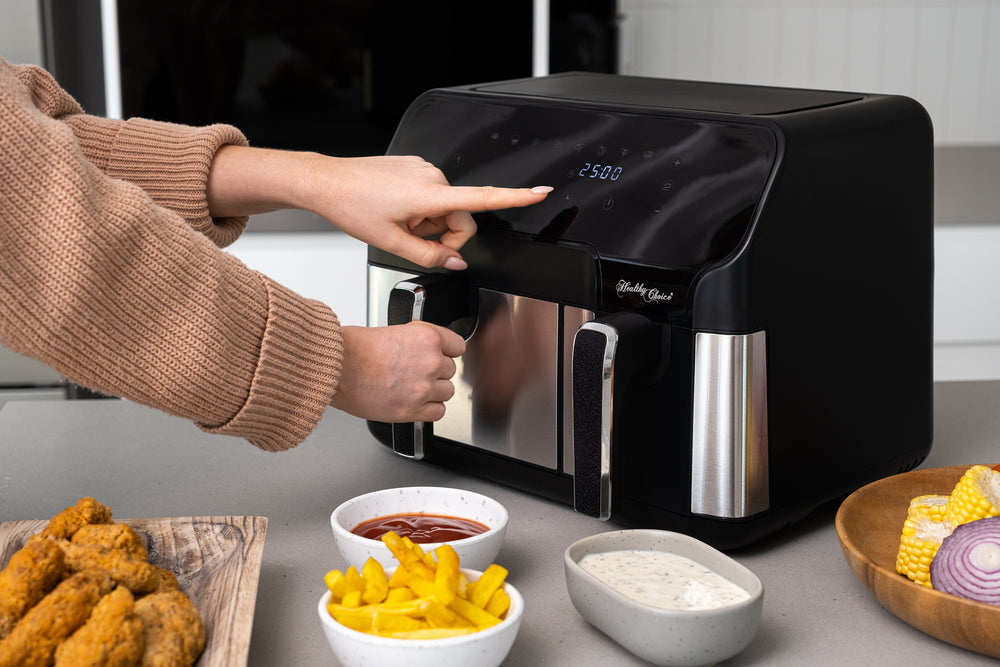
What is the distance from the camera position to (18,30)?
7.66 feet

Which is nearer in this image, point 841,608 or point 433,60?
point 841,608

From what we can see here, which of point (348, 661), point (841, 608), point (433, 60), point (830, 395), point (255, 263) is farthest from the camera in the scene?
point (433, 60)

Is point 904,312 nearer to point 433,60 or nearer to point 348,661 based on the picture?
point 348,661

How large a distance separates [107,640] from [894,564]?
0.55 meters

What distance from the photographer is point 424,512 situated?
0.87 meters

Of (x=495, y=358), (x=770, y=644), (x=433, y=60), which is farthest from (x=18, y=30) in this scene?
(x=770, y=644)

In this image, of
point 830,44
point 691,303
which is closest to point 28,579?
point 691,303

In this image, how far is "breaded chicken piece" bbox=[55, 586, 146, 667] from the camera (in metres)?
0.60

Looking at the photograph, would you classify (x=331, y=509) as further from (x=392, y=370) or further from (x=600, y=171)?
(x=600, y=171)

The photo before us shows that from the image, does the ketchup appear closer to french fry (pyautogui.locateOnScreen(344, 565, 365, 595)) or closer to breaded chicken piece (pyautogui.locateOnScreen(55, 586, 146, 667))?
french fry (pyautogui.locateOnScreen(344, 565, 365, 595))

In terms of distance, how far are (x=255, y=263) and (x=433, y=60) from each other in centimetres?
65

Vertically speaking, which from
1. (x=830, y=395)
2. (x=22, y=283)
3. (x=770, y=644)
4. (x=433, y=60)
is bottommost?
(x=770, y=644)

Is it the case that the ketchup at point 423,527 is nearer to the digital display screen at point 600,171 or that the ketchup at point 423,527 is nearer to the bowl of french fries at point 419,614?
the bowl of french fries at point 419,614

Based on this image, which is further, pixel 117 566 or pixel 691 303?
pixel 691 303
